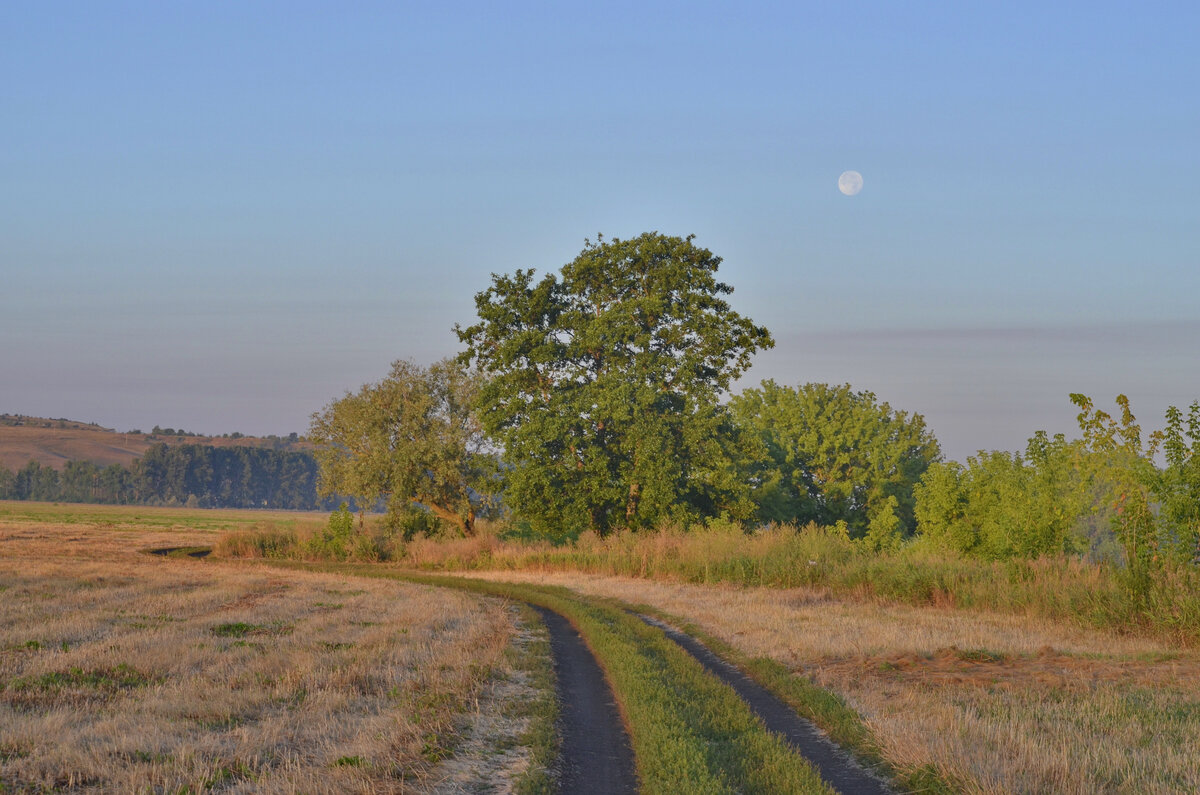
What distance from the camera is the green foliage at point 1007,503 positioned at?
80.1 ft

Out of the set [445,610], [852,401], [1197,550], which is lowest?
[445,610]

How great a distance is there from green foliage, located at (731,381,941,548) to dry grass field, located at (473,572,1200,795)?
3588 cm

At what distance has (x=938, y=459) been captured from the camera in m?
62.7

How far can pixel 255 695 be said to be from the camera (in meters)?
11.7

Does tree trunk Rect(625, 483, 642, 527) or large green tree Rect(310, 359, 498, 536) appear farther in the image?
large green tree Rect(310, 359, 498, 536)

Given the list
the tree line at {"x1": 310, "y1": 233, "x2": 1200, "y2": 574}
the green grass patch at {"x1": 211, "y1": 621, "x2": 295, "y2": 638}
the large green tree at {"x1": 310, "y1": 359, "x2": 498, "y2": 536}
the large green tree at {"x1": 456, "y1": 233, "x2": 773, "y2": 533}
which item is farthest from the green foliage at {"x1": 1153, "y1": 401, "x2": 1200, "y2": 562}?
the large green tree at {"x1": 310, "y1": 359, "x2": 498, "y2": 536}

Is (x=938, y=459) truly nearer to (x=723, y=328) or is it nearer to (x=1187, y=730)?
(x=723, y=328)

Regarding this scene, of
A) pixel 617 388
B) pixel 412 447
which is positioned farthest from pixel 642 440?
pixel 412 447

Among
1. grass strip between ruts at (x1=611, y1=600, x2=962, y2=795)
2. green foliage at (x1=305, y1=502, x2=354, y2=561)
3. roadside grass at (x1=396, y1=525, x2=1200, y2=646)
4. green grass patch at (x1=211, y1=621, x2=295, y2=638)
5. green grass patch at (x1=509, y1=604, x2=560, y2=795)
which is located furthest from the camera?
green foliage at (x1=305, y1=502, x2=354, y2=561)

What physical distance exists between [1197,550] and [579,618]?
1323 cm

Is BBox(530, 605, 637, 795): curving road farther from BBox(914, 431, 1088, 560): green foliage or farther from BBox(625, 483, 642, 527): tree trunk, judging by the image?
BBox(625, 483, 642, 527): tree trunk

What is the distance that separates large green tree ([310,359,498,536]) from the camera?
5238cm

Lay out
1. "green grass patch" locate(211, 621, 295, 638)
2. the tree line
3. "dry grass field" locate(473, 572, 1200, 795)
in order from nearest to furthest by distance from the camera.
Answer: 1. "dry grass field" locate(473, 572, 1200, 795)
2. "green grass patch" locate(211, 621, 295, 638)
3. the tree line

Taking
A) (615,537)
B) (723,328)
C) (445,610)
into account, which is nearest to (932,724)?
(445,610)
